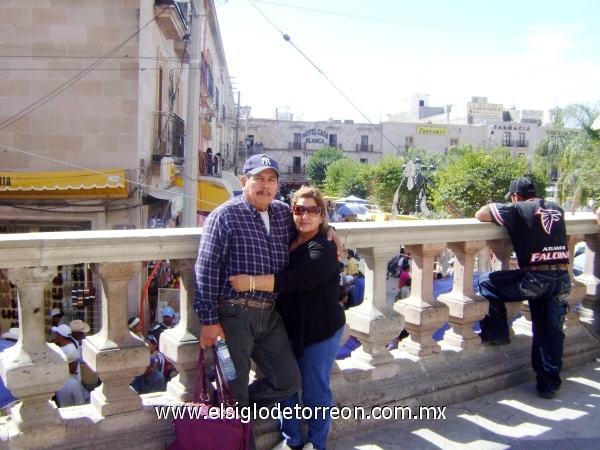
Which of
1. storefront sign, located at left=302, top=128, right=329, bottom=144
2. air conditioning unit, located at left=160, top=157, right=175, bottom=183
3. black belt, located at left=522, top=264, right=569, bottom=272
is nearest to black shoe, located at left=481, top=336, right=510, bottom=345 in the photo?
black belt, located at left=522, top=264, right=569, bottom=272

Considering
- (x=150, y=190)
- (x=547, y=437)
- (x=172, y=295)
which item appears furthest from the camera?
(x=150, y=190)

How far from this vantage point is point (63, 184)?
11.3m

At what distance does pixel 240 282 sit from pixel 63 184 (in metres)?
9.79

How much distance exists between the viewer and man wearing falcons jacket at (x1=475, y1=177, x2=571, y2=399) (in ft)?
11.8

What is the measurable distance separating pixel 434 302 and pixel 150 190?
1003cm

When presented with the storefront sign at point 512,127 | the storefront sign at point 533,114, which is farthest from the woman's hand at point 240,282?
the storefront sign at point 533,114

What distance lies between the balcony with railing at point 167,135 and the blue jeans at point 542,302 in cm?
1070

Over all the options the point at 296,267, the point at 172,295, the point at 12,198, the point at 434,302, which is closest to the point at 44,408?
the point at 296,267

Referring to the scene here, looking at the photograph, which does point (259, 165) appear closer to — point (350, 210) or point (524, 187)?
point (524, 187)

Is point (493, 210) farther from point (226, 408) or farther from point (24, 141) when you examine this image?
point (24, 141)

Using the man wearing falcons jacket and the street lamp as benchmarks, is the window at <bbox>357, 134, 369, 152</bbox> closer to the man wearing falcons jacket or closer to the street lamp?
the street lamp

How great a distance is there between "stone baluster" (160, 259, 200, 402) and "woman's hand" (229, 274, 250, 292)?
0.27m

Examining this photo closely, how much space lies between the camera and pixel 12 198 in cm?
1140

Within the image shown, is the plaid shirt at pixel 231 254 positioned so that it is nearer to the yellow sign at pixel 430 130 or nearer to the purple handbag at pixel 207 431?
the purple handbag at pixel 207 431
